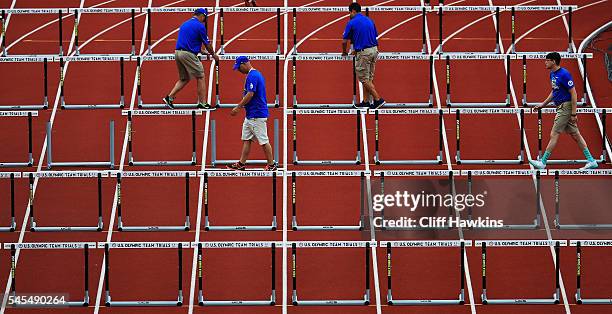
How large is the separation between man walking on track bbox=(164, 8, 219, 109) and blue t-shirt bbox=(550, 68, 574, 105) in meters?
5.57

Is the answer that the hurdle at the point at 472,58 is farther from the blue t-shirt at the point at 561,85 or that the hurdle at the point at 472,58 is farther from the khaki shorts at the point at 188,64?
the khaki shorts at the point at 188,64

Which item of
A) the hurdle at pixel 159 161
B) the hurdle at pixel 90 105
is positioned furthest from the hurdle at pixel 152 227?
the hurdle at pixel 90 105

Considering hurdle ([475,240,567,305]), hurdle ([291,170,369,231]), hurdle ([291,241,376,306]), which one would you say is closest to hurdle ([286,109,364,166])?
hurdle ([291,170,369,231])

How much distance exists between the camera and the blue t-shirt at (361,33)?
24500 millimetres

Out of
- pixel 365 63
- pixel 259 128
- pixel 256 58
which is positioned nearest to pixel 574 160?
pixel 365 63

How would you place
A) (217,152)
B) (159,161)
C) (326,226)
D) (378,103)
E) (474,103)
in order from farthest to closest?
(474,103) < (378,103) < (217,152) < (159,161) < (326,226)

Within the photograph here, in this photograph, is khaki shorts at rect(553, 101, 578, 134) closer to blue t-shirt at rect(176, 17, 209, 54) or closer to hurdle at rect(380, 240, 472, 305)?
hurdle at rect(380, 240, 472, 305)

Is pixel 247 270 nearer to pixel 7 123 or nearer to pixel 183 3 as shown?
pixel 7 123

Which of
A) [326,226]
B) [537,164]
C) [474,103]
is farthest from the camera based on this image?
[474,103]

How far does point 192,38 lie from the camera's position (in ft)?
79.6

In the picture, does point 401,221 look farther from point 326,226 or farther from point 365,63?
point 365,63

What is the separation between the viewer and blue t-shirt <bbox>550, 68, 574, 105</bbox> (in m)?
23.2

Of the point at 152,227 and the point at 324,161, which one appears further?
the point at 324,161

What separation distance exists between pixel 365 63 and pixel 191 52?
113 inches
